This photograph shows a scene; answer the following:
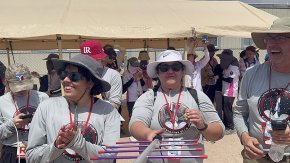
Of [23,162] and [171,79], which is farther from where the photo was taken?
[23,162]

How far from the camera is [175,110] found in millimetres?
Answer: 2998

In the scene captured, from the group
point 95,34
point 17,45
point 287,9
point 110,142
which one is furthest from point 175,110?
point 287,9

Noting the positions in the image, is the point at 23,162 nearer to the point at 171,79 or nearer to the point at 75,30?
the point at 171,79

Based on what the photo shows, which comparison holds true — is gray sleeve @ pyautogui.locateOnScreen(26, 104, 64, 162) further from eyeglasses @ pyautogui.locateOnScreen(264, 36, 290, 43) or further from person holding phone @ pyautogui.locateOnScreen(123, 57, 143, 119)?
person holding phone @ pyautogui.locateOnScreen(123, 57, 143, 119)

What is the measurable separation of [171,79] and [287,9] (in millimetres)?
21837

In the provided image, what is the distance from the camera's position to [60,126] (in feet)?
8.67

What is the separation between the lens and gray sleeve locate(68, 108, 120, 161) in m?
2.40

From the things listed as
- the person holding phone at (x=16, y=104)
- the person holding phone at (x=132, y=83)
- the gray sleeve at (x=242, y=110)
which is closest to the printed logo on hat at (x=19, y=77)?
the person holding phone at (x=16, y=104)

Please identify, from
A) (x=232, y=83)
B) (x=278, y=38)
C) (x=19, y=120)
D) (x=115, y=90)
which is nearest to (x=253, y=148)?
(x=278, y=38)

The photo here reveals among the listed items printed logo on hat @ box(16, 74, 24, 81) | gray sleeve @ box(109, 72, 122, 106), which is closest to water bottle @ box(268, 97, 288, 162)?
printed logo on hat @ box(16, 74, 24, 81)

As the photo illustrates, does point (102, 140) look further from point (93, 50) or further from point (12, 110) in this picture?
point (93, 50)

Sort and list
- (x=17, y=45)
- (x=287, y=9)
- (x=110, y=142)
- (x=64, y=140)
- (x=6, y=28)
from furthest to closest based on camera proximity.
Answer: (x=287, y=9), (x=17, y=45), (x=6, y=28), (x=110, y=142), (x=64, y=140)

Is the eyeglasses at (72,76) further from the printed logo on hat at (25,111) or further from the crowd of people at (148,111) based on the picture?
the printed logo on hat at (25,111)

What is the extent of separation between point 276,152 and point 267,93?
42 centimetres
